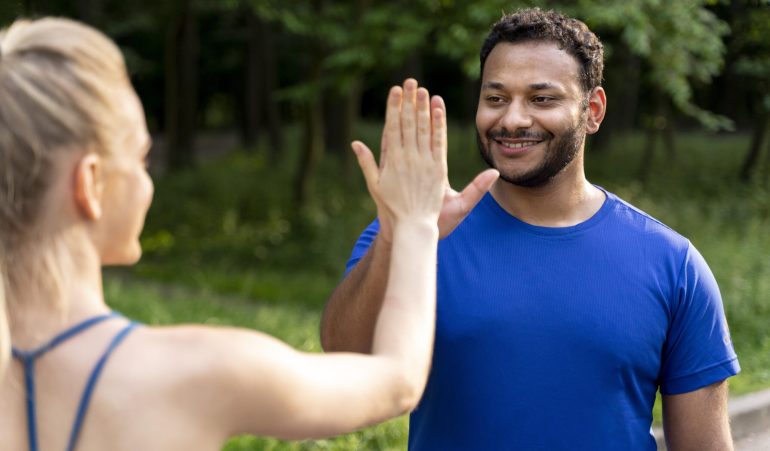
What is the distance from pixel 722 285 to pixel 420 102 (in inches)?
348

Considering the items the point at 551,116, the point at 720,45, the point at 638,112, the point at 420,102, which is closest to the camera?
the point at 420,102

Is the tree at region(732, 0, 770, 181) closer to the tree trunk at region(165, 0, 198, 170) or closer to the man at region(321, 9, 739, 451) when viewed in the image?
the man at region(321, 9, 739, 451)

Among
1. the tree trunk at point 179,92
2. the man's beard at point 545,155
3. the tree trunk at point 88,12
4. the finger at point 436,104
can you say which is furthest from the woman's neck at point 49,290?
the tree trunk at point 179,92

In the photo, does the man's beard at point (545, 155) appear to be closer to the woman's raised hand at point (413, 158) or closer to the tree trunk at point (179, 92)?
the woman's raised hand at point (413, 158)

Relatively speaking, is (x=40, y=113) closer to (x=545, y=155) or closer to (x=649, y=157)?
(x=545, y=155)

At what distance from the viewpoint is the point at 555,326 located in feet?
8.49

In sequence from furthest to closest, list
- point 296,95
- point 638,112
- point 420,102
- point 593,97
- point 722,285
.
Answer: point 638,112, point 296,95, point 722,285, point 593,97, point 420,102

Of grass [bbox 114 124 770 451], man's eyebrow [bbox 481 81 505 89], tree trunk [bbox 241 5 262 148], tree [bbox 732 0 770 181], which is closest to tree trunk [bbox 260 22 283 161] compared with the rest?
tree trunk [bbox 241 5 262 148]

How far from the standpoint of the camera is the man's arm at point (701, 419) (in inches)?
104

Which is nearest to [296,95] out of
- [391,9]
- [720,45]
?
[391,9]

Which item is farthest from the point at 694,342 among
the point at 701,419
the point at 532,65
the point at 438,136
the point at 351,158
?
the point at 351,158

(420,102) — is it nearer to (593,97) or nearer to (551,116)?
(551,116)

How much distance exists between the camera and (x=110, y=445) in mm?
1519

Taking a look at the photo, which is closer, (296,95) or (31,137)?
(31,137)
